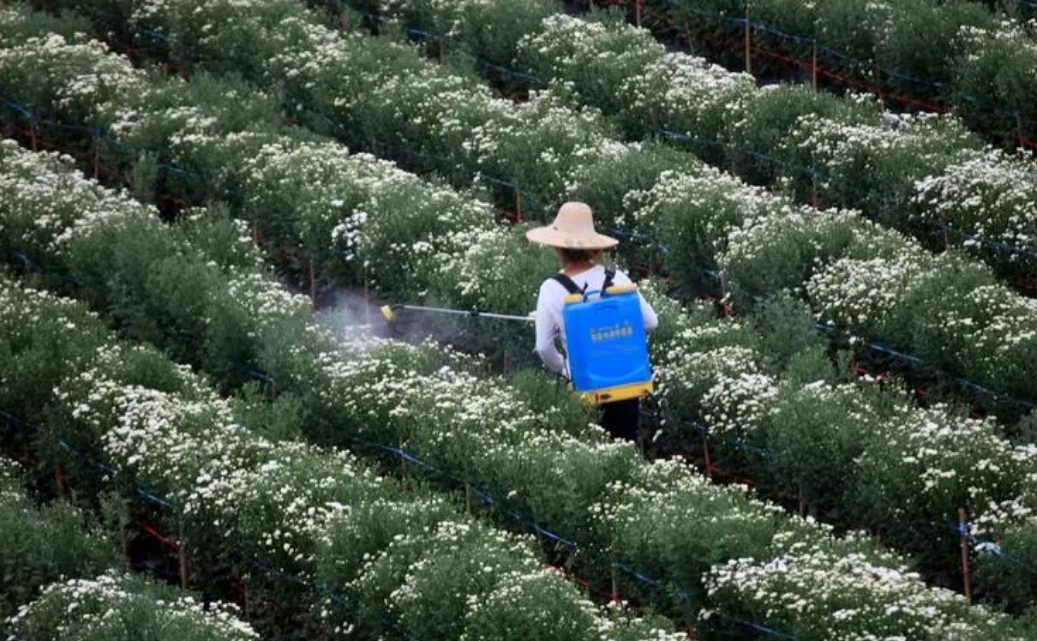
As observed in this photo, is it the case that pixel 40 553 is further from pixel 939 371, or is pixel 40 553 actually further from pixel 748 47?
pixel 748 47

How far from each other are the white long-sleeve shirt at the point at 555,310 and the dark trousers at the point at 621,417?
0.40 meters

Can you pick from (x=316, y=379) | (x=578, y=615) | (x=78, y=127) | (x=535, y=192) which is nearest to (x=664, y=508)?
(x=578, y=615)

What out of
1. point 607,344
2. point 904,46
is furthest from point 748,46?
point 607,344

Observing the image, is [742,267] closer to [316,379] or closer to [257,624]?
[316,379]

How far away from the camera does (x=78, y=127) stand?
19.0 metres

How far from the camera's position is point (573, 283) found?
43.1 feet

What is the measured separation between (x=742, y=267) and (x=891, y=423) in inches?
101

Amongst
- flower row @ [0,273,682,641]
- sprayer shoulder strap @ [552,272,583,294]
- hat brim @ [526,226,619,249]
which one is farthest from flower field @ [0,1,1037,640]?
hat brim @ [526,226,619,249]

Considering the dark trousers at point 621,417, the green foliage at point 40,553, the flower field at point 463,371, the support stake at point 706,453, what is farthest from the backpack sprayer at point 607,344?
the green foliage at point 40,553

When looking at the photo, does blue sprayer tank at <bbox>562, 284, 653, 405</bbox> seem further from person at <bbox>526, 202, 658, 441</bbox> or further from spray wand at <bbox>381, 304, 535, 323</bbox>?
spray wand at <bbox>381, 304, 535, 323</bbox>

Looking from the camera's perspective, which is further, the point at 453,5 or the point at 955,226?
the point at 453,5

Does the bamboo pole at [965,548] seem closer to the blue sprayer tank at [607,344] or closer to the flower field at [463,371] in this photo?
the flower field at [463,371]

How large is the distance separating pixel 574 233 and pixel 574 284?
0.39 m

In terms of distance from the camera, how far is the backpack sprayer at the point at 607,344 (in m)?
13.0
